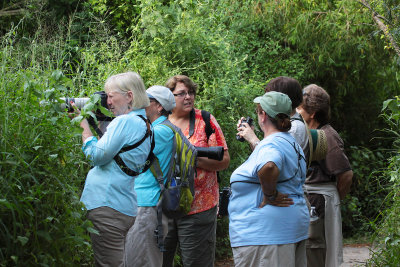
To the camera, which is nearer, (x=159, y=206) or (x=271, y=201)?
(x=271, y=201)

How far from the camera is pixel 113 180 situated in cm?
410

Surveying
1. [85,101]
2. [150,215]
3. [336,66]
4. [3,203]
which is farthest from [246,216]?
[336,66]

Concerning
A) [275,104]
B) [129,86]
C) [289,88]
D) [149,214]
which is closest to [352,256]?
[289,88]

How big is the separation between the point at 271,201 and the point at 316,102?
1647 millimetres

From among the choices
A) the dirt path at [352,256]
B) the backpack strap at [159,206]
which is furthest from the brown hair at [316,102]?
the dirt path at [352,256]

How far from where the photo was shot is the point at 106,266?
410 centimetres

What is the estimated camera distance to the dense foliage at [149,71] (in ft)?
11.0

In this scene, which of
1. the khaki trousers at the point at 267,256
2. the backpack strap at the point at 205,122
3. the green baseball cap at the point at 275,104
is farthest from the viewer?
the backpack strap at the point at 205,122

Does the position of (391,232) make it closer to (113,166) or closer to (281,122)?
(281,122)

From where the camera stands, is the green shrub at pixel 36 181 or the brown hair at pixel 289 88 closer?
the green shrub at pixel 36 181

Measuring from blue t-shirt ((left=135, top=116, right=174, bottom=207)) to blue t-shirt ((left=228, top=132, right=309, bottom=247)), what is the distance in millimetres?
729

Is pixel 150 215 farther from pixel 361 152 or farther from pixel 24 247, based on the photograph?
pixel 361 152

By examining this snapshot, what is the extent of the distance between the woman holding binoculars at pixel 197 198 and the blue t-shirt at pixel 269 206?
1.15 meters

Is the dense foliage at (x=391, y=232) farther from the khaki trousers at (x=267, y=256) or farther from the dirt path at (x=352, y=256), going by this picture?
the dirt path at (x=352, y=256)
